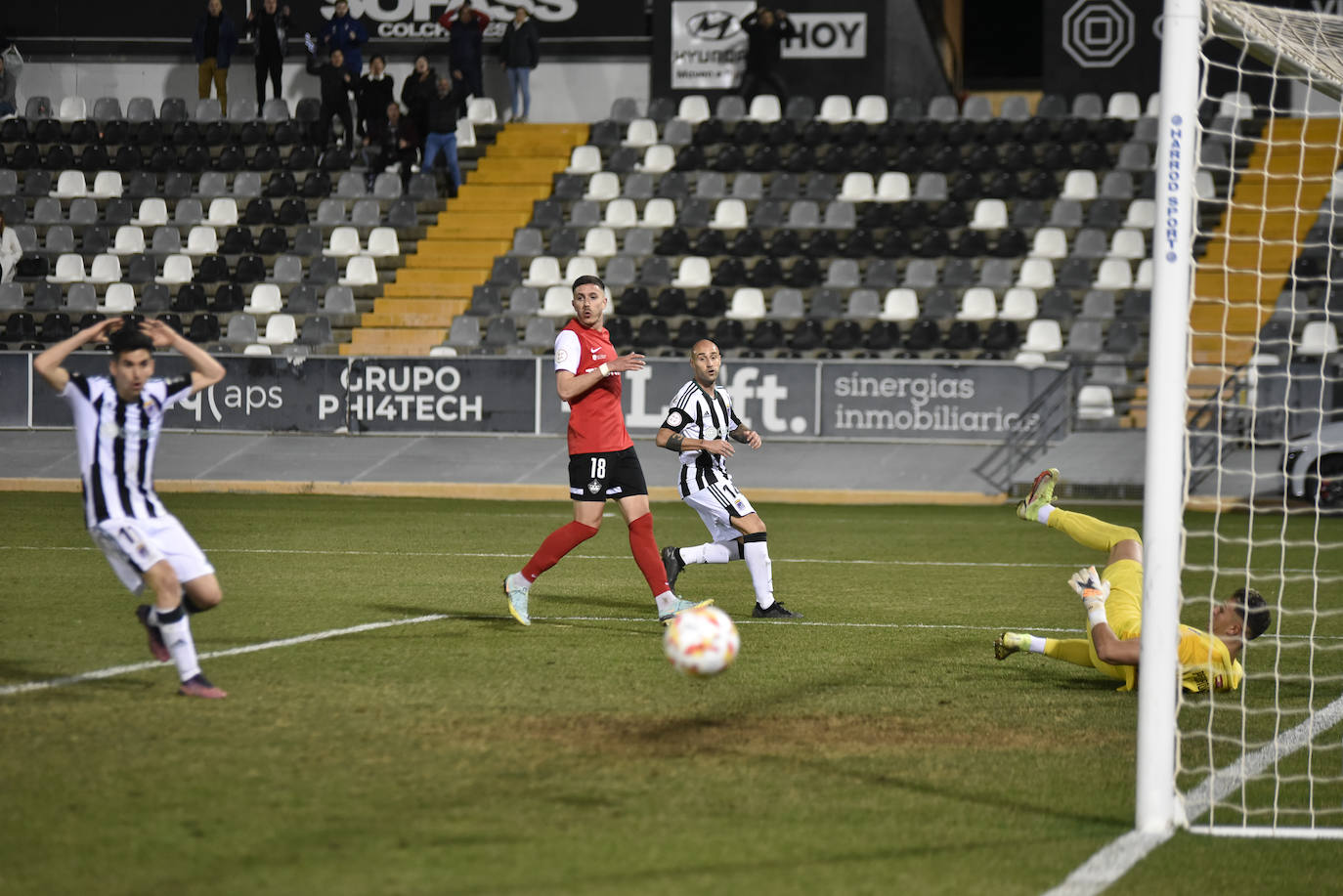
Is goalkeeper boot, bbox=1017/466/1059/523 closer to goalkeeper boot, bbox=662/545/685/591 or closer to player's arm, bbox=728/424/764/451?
player's arm, bbox=728/424/764/451

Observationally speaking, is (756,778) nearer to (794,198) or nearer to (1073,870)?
(1073,870)

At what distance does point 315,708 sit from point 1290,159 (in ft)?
77.3

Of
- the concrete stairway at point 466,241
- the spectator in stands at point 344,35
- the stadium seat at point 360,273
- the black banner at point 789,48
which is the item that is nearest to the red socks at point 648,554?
the concrete stairway at point 466,241

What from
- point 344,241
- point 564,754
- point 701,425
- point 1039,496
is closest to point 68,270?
point 344,241

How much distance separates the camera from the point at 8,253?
87.2ft

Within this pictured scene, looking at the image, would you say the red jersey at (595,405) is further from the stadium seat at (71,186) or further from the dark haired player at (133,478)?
the stadium seat at (71,186)

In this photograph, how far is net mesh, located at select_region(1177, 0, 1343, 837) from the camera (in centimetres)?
626

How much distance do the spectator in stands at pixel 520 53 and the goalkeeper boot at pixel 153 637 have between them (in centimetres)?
2290

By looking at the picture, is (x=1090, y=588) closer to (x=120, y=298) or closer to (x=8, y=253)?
(x=120, y=298)

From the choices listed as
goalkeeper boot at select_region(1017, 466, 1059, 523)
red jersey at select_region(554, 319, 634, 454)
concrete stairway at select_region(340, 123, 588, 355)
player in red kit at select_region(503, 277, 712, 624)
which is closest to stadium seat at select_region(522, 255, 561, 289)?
concrete stairway at select_region(340, 123, 588, 355)

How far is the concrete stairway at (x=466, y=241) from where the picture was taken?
84.0 ft

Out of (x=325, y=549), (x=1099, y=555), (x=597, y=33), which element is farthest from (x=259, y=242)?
(x=1099, y=555)

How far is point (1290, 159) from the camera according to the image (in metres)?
26.4

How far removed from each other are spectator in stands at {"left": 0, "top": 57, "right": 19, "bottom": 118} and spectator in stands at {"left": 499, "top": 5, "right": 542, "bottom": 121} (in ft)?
32.1
